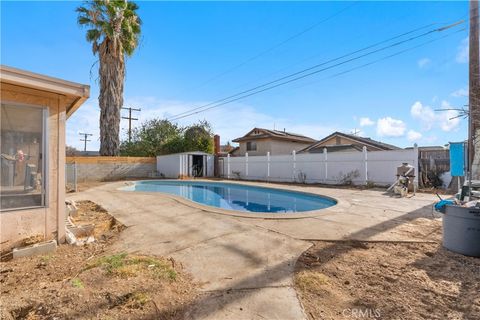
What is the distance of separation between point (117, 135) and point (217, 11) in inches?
486

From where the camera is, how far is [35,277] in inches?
112

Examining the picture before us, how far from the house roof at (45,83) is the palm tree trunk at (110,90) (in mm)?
15419

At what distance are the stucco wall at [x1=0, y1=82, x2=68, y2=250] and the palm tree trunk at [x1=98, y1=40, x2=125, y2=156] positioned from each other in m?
15.5

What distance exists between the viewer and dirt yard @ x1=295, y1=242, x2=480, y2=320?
86.5 inches

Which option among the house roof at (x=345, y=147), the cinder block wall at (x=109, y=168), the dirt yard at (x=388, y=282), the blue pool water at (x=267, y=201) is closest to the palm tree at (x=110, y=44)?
the cinder block wall at (x=109, y=168)

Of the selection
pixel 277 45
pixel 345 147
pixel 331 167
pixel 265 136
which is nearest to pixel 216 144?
pixel 265 136

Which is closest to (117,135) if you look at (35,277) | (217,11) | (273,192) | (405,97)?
(217,11)

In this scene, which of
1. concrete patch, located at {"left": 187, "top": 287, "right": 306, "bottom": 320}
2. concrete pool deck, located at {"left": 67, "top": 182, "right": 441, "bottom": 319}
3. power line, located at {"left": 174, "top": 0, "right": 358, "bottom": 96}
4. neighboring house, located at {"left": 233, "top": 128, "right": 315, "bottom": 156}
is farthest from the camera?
neighboring house, located at {"left": 233, "top": 128, "right": 315, "bottom": 156}

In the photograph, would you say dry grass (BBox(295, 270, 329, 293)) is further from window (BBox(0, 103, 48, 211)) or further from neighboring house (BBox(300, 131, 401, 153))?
neighboring house (BBox(300, 131, 401, 153))

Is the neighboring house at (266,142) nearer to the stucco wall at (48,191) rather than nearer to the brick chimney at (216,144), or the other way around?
the brick chimney at (216,144)

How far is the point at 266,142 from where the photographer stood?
23141 mm

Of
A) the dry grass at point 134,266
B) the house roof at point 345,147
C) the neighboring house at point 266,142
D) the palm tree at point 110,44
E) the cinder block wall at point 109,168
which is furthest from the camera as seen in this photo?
the neighboring house at point 266,142

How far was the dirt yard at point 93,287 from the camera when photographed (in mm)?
2145

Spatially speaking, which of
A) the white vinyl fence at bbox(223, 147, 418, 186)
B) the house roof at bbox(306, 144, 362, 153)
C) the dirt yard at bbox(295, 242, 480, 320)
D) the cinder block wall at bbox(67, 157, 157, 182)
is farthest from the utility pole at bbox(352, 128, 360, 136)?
the dirt yard at bbox(295, 242, 480, 320)
